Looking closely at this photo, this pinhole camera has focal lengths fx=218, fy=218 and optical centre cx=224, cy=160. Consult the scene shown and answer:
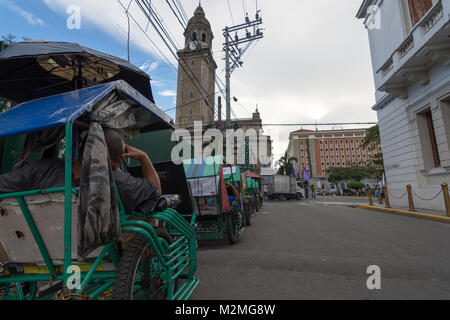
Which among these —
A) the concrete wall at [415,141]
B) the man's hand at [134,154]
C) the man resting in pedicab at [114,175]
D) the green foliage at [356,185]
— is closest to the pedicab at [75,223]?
the man resting in pedicab at [114,175]

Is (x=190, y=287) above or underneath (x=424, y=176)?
underneath

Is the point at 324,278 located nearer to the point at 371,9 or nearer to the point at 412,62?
the point at 412,62

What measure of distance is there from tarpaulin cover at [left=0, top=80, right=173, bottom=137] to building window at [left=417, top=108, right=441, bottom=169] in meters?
13.2

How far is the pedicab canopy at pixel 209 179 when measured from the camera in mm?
5016

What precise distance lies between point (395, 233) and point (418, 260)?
Answer: 104 inches

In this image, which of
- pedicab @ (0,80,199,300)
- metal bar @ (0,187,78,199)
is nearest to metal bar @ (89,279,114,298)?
pedicab @ (0,80,199,300)

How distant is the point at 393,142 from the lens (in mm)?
12742

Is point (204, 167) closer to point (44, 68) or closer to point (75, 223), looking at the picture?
point (44, 68)

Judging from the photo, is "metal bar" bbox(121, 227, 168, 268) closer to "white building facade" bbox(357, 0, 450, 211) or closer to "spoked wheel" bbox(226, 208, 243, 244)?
"spoked wheel" bbox(226, 208, 243, 244)

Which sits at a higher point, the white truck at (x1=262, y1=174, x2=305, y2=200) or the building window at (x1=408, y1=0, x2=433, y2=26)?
the building window at (x1=408, y1=0, x2=433, y2=26)

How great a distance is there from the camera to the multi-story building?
85.6 metres

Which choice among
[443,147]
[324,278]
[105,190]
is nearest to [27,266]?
[105,190]

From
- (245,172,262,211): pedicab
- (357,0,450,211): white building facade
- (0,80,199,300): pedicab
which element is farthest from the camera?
(245,172,262,211): pedicab

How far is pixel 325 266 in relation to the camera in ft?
11.5
